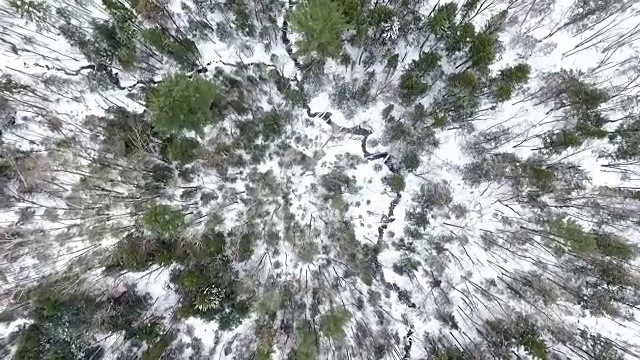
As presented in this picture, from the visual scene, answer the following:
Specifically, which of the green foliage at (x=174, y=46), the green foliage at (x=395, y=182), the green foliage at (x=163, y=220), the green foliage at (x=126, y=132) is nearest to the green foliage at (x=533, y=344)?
the green foliage at (x=395, y=182)

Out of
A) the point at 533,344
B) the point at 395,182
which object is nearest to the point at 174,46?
the point at 395,182

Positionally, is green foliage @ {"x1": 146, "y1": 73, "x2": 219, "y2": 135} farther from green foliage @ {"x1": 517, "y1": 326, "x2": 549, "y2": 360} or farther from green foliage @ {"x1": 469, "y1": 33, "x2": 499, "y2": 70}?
green foliage @ {"x1": 517, "y1": 326, "x2": 549, "y2": 360}

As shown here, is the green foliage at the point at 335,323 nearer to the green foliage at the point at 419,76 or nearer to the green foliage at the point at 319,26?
the green foliage at the point at 419,76

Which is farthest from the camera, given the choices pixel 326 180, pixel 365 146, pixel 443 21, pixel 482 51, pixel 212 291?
pixel 365 146

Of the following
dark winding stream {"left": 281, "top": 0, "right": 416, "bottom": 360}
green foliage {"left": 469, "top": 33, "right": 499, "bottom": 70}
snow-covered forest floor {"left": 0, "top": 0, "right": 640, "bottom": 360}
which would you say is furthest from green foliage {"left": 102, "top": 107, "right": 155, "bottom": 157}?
green foliage {"left": 469, "top": 33, "right": 499, "bottom": 70}

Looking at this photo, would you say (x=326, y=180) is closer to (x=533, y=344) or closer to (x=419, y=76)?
(x=419, y=76)

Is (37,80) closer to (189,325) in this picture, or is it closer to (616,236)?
(189,325)

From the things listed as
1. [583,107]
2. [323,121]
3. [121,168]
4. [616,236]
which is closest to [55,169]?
[121,168]
